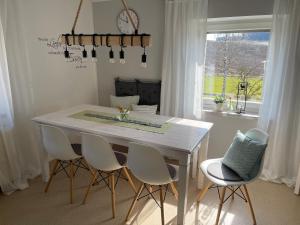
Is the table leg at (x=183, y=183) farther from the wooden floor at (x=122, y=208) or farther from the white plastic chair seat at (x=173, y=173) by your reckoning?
the wooden floor at (x=122, y=208)

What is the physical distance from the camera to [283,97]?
2.57 metres

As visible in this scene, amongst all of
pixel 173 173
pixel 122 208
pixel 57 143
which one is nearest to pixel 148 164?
pixel 173 173

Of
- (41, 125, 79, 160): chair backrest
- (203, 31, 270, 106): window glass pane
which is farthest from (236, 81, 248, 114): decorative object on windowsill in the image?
(41, 125, 79, 160): chair backrest

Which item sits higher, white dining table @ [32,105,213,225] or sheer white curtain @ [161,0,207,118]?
sheer white curtain @ [161,0,207,118]

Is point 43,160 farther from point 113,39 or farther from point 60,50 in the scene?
point 113,39

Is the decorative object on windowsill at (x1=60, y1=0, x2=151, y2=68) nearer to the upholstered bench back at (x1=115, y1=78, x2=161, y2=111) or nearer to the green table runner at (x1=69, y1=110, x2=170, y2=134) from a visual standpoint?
the green table runner at (x1=69, y1=110, x2=170, y2=134)

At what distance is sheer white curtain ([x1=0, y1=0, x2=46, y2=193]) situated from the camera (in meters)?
2.37

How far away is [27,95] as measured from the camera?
8.77 ft

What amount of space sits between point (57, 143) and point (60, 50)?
5.11ft

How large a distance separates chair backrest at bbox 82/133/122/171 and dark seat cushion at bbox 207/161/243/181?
0.88m

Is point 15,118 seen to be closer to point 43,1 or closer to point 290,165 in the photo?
point 43,1

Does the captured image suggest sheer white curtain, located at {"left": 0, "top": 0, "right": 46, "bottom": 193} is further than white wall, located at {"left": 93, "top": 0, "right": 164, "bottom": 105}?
No

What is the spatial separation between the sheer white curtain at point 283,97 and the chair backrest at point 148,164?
161 cm

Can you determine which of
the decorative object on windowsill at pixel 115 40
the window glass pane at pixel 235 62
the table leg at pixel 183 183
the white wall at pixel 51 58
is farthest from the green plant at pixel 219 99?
the white wall at pixel 51 58
